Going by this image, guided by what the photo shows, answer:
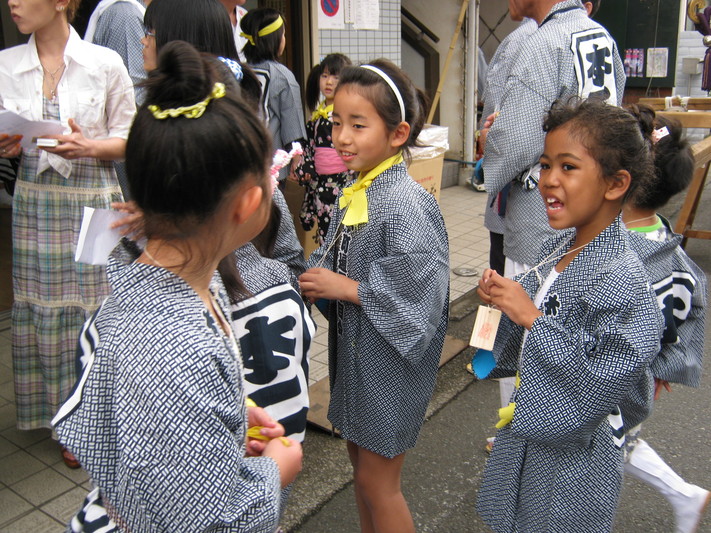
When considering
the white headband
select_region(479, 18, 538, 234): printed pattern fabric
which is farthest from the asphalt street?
the white headband

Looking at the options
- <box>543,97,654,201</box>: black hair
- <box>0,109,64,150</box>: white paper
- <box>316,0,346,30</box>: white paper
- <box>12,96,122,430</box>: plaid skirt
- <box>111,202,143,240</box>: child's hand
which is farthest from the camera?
<box>316,0,346,30</box>: white paper

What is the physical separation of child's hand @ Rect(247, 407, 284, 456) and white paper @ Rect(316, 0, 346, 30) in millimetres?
4655

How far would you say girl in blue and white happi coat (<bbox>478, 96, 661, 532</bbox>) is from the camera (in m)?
1.75

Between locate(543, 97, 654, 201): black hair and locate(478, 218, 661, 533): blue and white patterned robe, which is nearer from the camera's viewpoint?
locate(478, 218, 661, 533): blue and white patterned robe

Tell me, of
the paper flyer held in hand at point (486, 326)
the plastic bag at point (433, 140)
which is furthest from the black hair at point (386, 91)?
the plastic bag at point (433, 140)

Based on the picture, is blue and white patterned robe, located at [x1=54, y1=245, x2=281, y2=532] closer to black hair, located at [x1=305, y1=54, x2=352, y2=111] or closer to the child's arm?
the child's arm

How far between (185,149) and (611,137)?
127cm

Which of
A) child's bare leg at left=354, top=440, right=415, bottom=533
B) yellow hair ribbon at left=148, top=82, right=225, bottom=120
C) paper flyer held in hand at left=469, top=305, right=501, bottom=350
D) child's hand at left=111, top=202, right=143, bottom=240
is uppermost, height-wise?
yellow hair ribbon at left=148, top=82, right=225, bottom=120

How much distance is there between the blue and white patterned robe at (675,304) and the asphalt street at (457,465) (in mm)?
774

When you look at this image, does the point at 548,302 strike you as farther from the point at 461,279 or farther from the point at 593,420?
the point at 461,279

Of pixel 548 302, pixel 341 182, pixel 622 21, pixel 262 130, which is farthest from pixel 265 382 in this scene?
pixel 622 21

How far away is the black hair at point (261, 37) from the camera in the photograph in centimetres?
406

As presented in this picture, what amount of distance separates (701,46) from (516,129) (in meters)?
8.99

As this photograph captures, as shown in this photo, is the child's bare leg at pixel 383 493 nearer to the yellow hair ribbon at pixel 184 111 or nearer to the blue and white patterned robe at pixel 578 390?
the blue and white patterned robe at pixel 578 390
